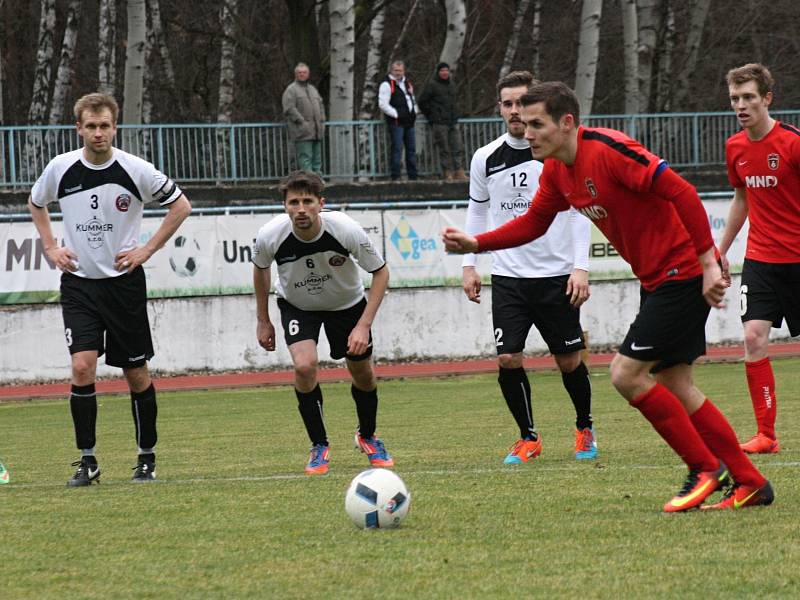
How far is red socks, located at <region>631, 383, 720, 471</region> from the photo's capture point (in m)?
6.16

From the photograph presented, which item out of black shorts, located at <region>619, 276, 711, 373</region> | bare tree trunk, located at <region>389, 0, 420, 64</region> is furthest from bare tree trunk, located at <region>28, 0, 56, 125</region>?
black shorts, located at <region>619, 276, 711, 373</region>

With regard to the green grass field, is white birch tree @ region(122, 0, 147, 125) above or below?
above

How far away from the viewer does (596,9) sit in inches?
1066

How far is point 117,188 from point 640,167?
134 inches

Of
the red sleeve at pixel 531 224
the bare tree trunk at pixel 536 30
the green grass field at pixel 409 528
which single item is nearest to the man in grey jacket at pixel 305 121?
the green grass field at pixel 409 528

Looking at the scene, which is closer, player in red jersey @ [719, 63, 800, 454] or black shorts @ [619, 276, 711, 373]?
black shorts @ [619, 276, 711, 373]

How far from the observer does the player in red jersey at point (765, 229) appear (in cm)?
873

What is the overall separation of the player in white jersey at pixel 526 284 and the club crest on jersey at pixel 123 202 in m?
2.16

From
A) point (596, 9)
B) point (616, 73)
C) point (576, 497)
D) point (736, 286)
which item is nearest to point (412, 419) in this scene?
point (576, 497)

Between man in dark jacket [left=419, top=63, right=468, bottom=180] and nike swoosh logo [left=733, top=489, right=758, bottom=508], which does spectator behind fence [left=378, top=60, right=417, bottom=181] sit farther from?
nike swoosh logo [left=733, top=489, right=758, bottom=508]

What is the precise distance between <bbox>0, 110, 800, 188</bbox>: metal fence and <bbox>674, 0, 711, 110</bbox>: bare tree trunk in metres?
6.03

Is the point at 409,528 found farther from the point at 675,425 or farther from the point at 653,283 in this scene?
the point at 653,283

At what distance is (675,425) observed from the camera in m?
6.16

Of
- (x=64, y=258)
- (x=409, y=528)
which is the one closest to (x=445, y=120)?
(x=64, y=258)
